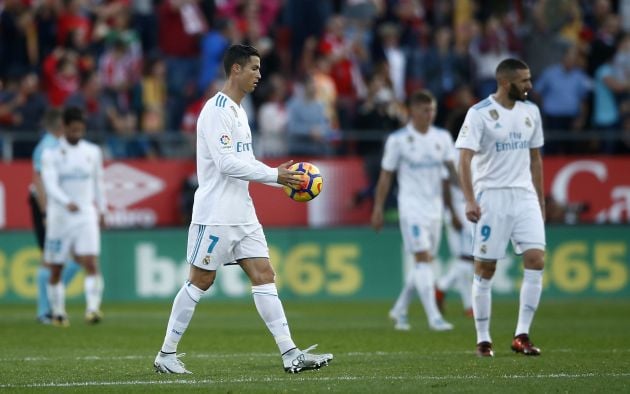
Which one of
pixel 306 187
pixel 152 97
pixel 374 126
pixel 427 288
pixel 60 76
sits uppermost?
pixel 60 76

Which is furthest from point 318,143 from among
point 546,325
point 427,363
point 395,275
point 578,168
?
point 427,363

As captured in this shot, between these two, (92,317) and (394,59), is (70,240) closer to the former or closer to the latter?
(92,317)

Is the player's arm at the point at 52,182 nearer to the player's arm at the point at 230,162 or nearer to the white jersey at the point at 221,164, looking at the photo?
the white jersey at the point at 221,164

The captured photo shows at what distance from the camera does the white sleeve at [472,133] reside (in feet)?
39.0

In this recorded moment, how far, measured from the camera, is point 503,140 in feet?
39.6

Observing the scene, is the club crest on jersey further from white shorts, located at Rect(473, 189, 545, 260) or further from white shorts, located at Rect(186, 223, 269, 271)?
white shorts, located at Rect(473, 189, 545, 260)

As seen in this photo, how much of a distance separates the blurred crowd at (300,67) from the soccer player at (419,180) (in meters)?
5.89

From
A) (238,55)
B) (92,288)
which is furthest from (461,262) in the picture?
(238,55)

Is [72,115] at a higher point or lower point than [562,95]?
lower

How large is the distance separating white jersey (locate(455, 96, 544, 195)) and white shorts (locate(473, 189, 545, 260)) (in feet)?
0.36

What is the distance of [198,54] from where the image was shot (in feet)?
77.5

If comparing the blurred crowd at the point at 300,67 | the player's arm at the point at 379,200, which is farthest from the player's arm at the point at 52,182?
the blurred crowd at the point at 300,67

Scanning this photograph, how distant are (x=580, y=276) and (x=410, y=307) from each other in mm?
3213

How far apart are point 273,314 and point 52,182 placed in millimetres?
6845
